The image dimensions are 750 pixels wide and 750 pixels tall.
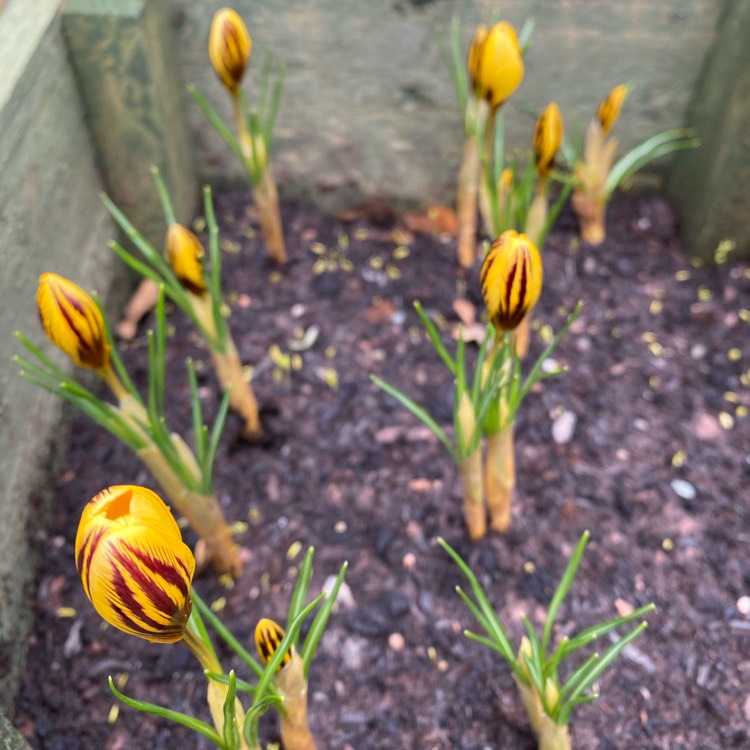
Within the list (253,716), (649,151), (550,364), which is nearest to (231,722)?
(253,716)

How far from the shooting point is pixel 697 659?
3.82ft

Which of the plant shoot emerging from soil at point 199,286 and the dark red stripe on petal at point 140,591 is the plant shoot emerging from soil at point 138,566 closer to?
the dark red stripe on petal at point 140,591

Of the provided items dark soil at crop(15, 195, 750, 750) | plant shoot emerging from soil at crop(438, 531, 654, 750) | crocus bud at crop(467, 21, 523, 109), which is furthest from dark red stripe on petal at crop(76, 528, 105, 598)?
crocus bud at crop(467, 21, 523, 109)

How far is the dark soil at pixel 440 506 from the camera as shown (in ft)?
3.71

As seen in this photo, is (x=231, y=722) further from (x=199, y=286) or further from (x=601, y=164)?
(x=601, y=164)

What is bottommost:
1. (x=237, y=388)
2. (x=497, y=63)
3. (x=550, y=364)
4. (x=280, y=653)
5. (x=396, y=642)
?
(x=396, y=642)

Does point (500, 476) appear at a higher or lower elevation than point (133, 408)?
lower

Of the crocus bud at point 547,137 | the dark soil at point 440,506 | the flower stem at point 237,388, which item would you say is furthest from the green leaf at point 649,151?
the flower stem at point 237,388

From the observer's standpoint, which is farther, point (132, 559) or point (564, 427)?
point (564, 427)

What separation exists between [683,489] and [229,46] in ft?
3.64

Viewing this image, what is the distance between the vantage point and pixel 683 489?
4.49 ft

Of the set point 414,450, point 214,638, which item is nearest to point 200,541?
point 214,638

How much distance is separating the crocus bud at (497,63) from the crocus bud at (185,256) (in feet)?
1.65

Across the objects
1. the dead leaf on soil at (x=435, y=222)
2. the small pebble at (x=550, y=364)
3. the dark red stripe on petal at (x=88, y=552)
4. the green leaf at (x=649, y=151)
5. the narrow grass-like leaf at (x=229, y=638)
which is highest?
the dark red stripe on petal at (x=88, y=552)
